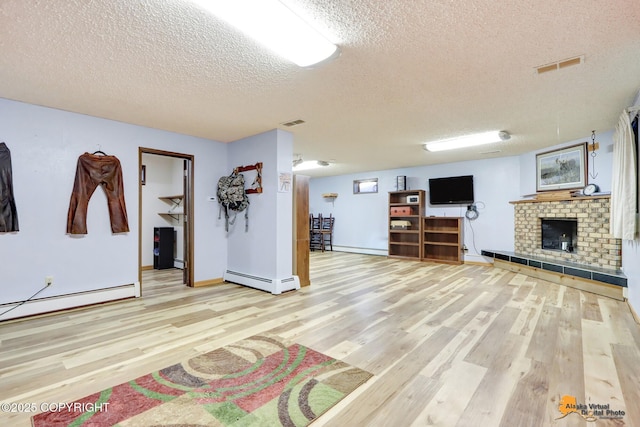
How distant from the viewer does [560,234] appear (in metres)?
5.70

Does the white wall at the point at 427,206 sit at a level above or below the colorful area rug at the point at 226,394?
above

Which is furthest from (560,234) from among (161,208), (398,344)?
(161,208)

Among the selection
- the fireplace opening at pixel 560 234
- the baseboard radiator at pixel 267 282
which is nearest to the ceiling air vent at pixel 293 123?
the baseboard radiator at pixel 267 282

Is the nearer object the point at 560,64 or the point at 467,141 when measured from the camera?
the point at 560,64

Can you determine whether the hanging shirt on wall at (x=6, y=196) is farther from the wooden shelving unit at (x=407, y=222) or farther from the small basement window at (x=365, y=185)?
the small basement window at (x=365, y=185)

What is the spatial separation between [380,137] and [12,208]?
484 cm

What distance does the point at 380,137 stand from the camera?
16.2ft

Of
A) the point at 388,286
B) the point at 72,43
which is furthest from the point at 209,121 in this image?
the point at 388,286

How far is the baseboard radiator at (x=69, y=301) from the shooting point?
330 centimetres

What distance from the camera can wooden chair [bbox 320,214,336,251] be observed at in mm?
9666

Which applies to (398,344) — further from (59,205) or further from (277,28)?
(59,205)

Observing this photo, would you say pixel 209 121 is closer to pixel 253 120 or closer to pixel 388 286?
pixel 253 120

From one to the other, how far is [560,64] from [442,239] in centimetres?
546

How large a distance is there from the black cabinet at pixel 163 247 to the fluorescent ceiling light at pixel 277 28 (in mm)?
5245
